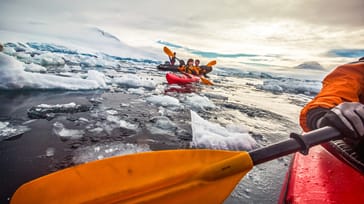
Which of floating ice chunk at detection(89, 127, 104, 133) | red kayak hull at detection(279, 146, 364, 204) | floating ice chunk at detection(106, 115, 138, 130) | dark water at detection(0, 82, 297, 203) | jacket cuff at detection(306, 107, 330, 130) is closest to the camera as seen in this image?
red kayak hull at detection(279, 146, 364, 204)

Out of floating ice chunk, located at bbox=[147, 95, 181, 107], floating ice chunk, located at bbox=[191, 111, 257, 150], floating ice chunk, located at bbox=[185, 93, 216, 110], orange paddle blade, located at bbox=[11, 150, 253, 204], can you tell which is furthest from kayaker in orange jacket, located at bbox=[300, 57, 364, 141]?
floating ice chunk, located at bbox=[147, 95, 181, 107]

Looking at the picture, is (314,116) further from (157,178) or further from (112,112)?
(112,112)

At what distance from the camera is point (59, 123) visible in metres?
1.98

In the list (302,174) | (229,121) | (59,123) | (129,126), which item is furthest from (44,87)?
(302,174)

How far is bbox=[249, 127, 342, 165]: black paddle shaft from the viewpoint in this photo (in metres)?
0.85

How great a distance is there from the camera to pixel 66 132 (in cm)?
179

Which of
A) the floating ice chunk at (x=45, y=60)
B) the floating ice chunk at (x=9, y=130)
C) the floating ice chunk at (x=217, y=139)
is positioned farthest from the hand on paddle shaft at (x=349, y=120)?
the floating ice chunk at (x=45, y=60)

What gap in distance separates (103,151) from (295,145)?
1.25 m

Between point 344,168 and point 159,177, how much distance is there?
3.16 feet

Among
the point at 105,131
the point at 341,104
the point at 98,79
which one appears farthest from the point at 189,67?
the point at 341,104

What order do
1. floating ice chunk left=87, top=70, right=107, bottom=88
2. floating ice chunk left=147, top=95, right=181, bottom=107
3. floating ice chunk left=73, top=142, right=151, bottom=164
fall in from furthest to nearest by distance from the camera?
1. floating ice chunk left=87, top=70, right=107, bottom=88
2. floating ice chunk left=147, top=95, right=181, bottom=107
3. floating ice chunk left=73, top=142, right=151, bottom=164

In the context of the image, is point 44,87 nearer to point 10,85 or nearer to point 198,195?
point 10,85

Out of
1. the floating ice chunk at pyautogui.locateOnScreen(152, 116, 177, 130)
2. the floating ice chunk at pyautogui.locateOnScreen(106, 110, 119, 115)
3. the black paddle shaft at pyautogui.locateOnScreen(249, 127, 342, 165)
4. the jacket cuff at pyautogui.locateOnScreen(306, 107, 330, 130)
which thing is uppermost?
the jacket cuff at pyautogui.locateOnScreen(306, 107, 330, 130)

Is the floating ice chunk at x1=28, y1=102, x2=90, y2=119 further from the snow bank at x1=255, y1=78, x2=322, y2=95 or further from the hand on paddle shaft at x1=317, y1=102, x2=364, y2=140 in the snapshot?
the snow bank at x1=255, y1=78, x2=322, y2=95
